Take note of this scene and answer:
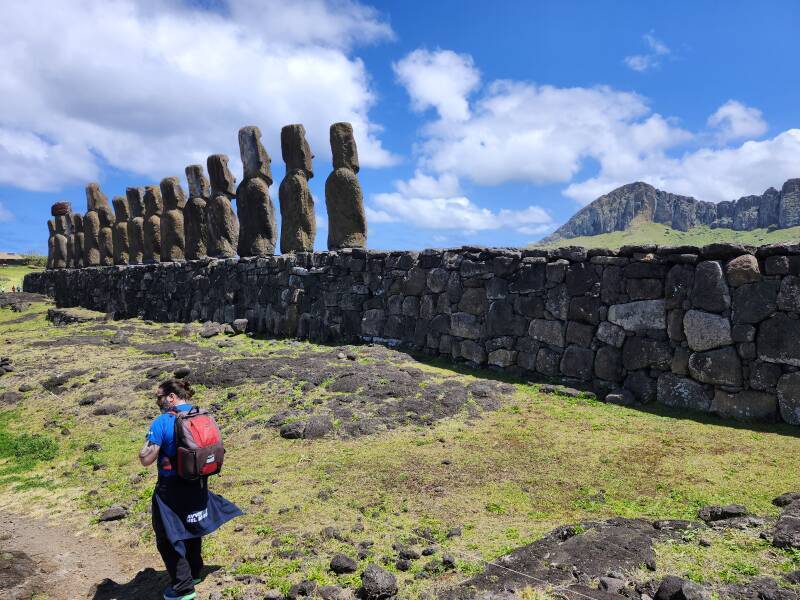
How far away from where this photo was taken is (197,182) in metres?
22.8

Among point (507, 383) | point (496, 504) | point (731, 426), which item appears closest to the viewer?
point (496, 504)

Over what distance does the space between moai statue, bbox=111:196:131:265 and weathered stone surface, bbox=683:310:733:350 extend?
1146 inches

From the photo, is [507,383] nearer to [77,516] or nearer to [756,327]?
[756,327]

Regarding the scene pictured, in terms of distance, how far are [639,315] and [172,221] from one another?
21.3 metres

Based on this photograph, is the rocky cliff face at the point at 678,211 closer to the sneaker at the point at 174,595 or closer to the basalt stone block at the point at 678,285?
the basalt stone block at the point at 678,285

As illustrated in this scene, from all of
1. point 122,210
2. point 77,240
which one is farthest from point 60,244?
point 122,210

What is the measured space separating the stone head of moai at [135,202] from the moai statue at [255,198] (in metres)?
13.9

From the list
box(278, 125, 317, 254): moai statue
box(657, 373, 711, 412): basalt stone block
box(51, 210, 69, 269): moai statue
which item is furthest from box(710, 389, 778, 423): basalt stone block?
box(51, 210, 69, 269): moai statue

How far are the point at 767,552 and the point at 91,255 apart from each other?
38748mm

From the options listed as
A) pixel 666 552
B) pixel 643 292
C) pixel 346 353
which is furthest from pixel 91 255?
pixel 666 552

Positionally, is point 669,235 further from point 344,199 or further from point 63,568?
point 63,568

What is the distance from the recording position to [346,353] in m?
13.5

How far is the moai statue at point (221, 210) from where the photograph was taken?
21.0 m

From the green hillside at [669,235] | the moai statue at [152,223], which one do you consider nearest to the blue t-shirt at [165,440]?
the moai statue at [152,223]
